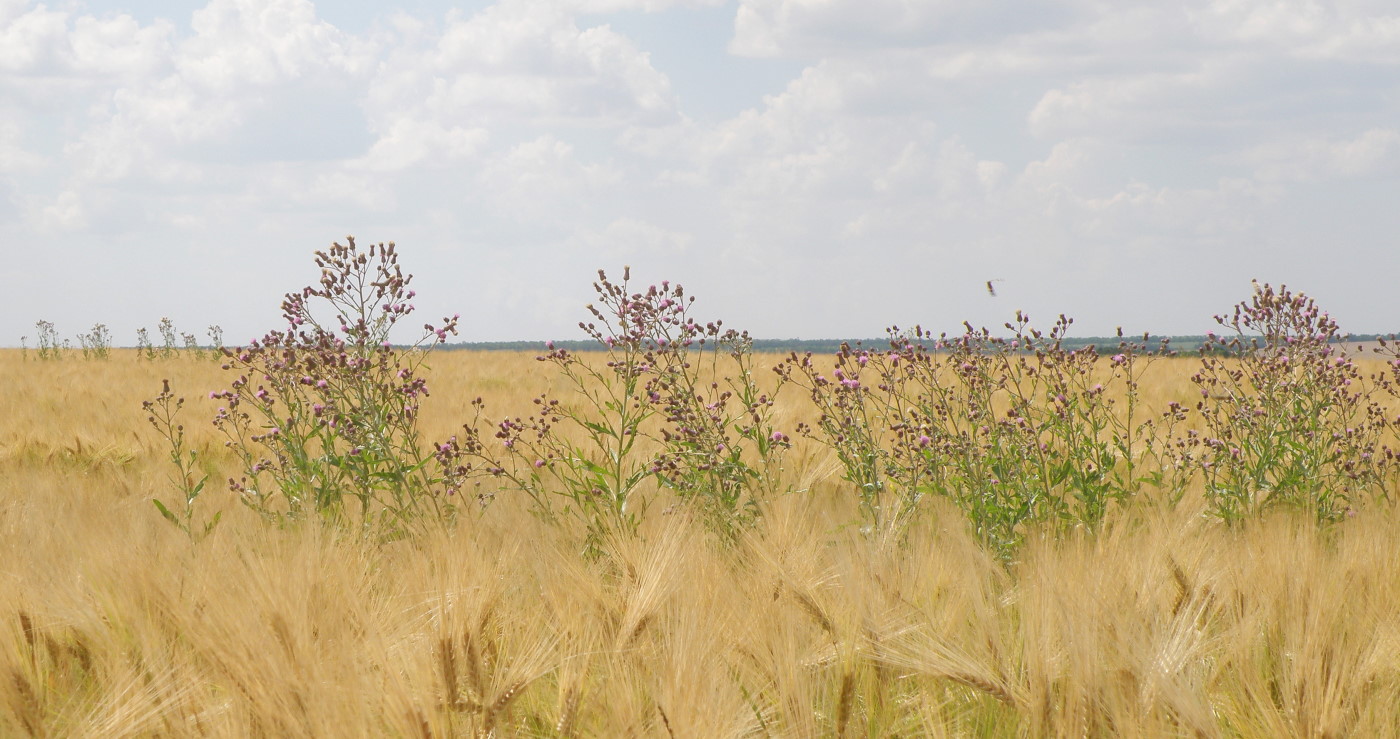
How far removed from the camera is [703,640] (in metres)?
1.95

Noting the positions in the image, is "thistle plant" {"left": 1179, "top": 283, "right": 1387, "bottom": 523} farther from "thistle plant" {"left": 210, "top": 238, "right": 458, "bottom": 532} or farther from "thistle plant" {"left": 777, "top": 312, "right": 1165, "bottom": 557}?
"thistle plant" {"left": 210, "top": 238, "right": 458, "bottom": 532}

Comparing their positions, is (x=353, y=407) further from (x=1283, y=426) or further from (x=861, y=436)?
(x=1283, y=426)

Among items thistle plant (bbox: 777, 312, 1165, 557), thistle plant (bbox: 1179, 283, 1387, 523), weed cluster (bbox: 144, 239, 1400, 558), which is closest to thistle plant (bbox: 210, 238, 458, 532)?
weed cluster (bbox: 144, 239, 1400, 558)

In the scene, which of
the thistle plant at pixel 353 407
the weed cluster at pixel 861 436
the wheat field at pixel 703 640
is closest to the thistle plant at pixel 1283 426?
the weed cluster at pixel 861 436

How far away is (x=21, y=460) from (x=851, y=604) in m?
7.06

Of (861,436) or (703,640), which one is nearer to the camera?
(703,640)

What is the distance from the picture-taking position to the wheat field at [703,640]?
1.82 m

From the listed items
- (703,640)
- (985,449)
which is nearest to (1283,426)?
(985,449)

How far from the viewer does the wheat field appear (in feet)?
5.96

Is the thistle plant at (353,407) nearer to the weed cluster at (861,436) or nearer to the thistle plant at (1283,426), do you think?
the weed cluster at (861,436)

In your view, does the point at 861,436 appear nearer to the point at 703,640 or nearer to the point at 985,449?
the point at 985,449

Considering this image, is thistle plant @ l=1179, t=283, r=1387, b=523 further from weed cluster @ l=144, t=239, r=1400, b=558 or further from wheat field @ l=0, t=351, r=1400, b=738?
wheat field @ l=0, t=351, r=1400, b=738

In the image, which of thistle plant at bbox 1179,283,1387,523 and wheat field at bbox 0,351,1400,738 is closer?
wheat field at bbox 0,351,1400,738

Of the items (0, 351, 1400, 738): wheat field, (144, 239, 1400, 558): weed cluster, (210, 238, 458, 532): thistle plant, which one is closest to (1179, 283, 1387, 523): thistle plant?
(144, 239, 1400, 558): weed cluster
